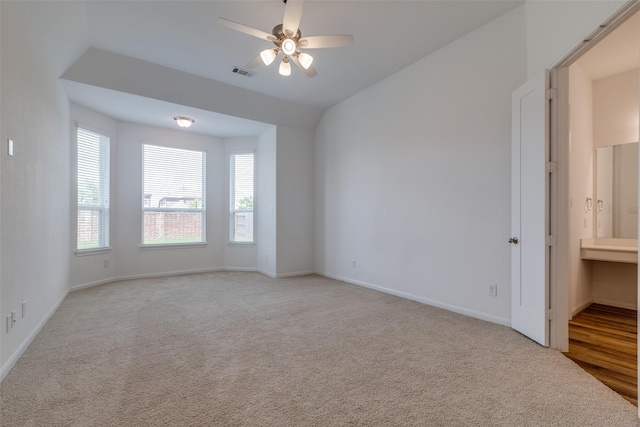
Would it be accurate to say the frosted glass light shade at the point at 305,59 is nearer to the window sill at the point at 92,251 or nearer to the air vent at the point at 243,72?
the air vent at the point at 243,72

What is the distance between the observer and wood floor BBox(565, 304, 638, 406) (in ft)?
6.78

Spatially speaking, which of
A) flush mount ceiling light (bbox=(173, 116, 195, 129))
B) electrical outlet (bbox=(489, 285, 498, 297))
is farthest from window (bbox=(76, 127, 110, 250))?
electrical outlet (bbox=(489, 285, 498, 297))

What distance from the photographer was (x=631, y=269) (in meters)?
3.64

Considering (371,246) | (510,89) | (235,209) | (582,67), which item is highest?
(582,67)

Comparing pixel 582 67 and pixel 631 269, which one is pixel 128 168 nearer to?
pixel 582 67

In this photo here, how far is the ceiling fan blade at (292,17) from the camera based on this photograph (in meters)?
2.37

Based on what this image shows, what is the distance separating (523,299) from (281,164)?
13.7ft

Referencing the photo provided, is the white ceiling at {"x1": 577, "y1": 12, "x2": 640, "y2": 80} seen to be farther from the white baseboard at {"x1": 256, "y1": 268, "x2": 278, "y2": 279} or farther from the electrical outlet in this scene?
the white baseboard at {"x1": 256, "y1": 268, "x2": 278, "y2": 279}

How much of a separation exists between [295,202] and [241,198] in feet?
4.35

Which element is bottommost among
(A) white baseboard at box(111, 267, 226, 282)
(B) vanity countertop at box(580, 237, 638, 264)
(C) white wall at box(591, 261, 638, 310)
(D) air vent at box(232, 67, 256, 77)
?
(A) white baseboard at box(111, 267, 226, 282)

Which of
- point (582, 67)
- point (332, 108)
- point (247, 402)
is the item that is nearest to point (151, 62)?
point (332, 108)

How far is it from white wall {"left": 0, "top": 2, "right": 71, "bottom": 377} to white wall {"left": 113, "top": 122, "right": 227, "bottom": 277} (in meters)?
1.61

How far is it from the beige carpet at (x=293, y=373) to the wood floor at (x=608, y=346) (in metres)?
0.15

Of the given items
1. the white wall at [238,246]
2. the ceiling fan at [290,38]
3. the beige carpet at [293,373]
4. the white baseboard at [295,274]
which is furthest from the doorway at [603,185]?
the white wall at [238,246]
